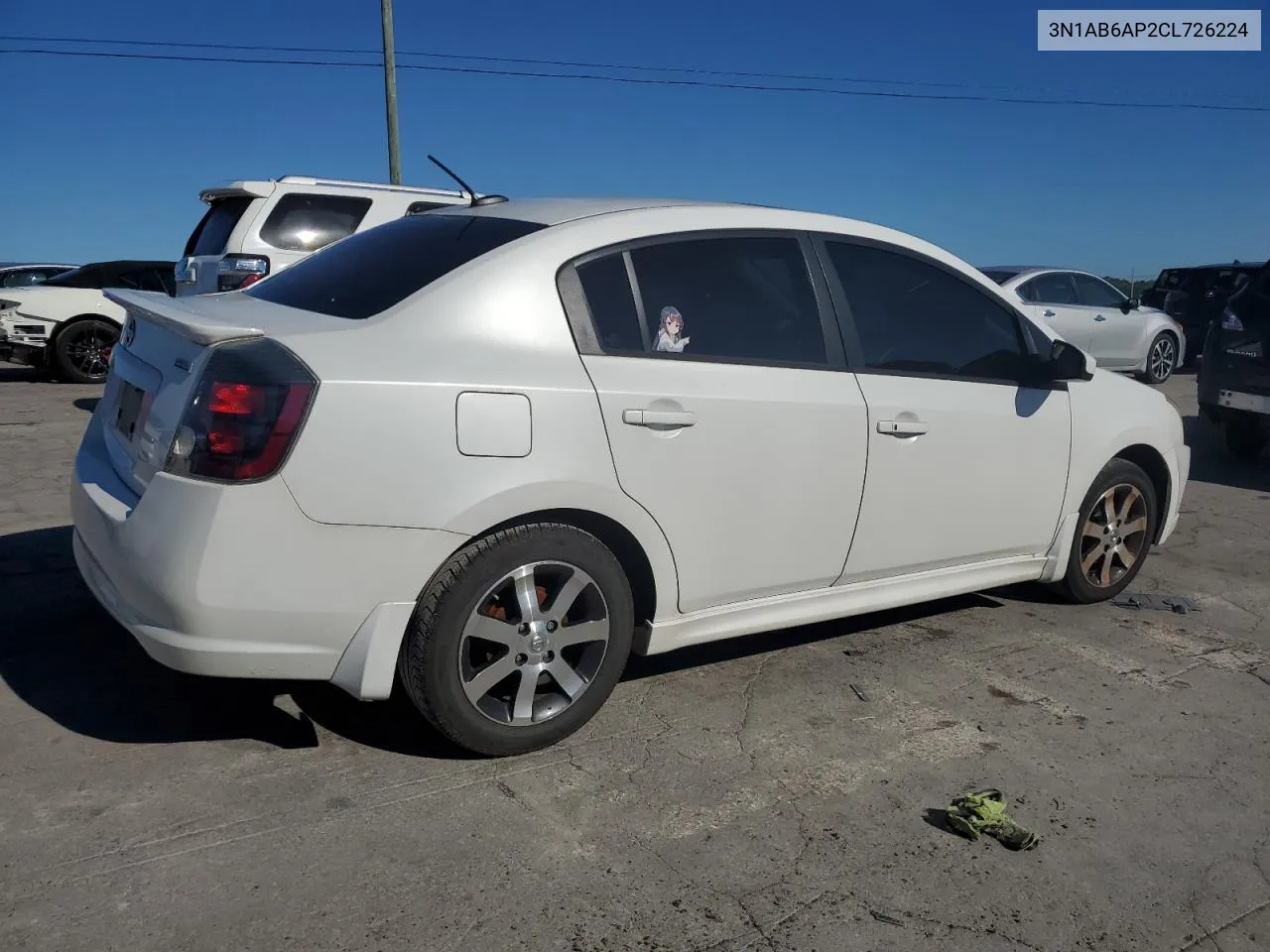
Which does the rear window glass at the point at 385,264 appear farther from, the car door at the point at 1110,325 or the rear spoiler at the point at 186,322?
the car door at the point at 1110,325

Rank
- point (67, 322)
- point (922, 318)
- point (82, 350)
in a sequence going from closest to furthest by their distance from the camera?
1. point (922, 318)
2. point (67, 322)
3. point (82, 350)

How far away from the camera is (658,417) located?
11.0 feet

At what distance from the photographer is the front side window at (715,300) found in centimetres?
345

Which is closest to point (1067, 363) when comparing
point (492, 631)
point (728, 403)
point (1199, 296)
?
point (728, 403)

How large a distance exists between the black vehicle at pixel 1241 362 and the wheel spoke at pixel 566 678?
22.9ft

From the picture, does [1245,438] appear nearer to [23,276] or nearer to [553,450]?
[553,450]

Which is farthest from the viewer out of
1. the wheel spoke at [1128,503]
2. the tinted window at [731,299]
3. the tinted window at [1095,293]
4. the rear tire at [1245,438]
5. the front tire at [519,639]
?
the tinted window at [1095,293]

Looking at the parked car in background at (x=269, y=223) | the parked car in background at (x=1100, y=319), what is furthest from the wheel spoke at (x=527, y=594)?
the parked car in background at (x=1100, y=319)

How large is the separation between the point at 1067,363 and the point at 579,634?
2400 mm

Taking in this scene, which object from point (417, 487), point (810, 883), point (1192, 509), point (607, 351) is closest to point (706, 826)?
point (810, 883)

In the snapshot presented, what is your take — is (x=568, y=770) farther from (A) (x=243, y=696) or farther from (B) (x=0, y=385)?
(B) (x=0, y=385)

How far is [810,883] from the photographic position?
2746mm

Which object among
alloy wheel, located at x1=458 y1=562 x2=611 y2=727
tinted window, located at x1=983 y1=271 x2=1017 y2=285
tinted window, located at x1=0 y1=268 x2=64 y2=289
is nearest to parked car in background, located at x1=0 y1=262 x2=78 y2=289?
tinted window, located at x1=0 y1=268 x2=64 y2=289

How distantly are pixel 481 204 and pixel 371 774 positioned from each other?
2.07 metres
